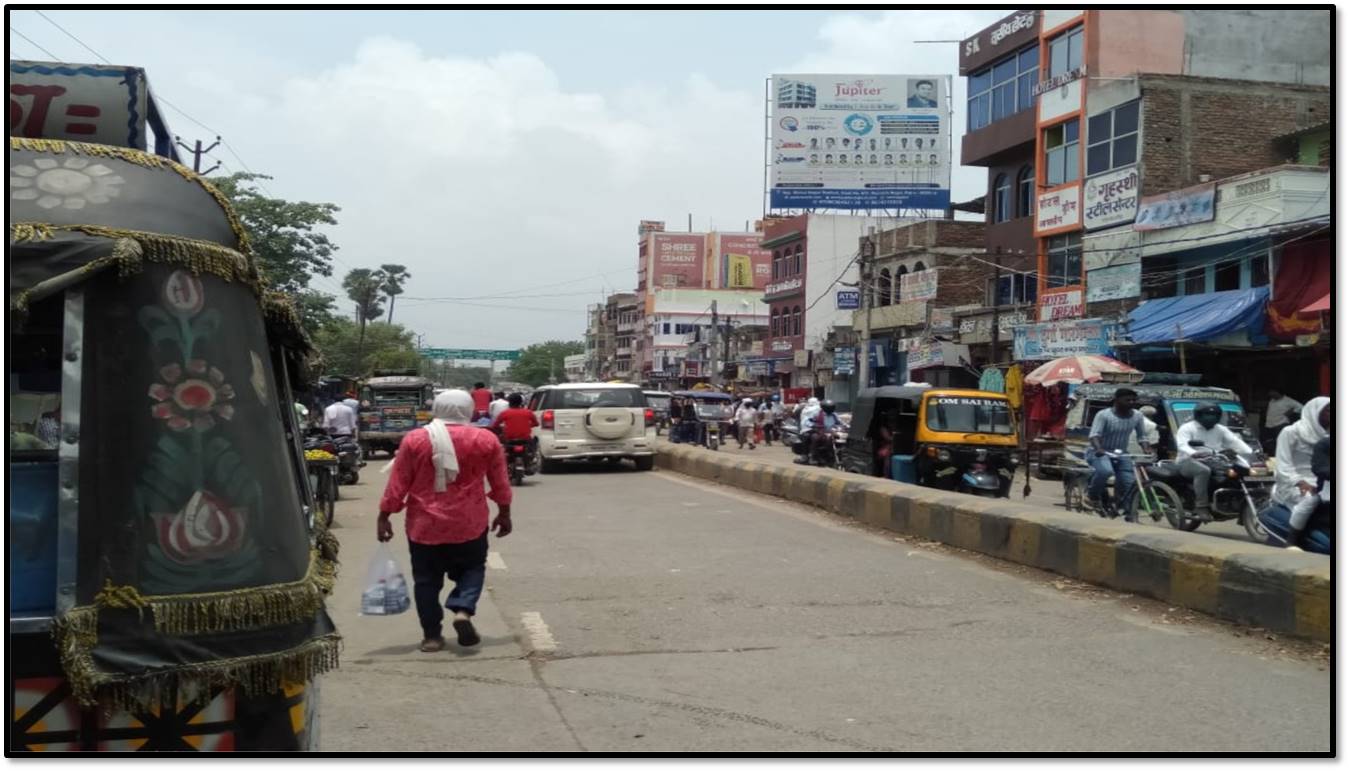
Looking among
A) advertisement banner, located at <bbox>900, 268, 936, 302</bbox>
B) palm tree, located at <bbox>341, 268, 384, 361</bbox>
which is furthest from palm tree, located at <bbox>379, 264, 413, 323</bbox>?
advertisement banner, located at <bbox>900, 268, 936, 302</bbox>

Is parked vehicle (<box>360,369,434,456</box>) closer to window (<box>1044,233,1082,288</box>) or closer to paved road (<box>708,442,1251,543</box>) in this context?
paved road (<box>708,442,1251,543</box>)

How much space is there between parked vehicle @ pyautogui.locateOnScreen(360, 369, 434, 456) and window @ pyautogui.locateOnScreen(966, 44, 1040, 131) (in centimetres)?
1947

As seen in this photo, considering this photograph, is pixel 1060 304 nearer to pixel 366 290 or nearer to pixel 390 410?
pixel 390 410

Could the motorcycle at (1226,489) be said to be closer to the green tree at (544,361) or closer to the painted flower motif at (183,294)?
the painted flower motif at (183,294)

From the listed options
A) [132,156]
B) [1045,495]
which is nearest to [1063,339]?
[1045,495]

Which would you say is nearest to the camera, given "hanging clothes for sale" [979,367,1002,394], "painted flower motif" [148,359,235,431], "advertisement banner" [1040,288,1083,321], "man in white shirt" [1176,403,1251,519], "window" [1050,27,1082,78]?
"painted flower motif" [148,359,235,431]

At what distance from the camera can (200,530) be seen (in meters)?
3.54

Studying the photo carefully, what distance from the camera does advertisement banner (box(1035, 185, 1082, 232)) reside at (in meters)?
32.6

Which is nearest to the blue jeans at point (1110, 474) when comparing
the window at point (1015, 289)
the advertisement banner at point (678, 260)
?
the window at point (1015, 289)

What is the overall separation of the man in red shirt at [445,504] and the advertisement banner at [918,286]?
35.5m

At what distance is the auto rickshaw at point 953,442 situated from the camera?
17.9 metres

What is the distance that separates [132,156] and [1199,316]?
24551 millimetres

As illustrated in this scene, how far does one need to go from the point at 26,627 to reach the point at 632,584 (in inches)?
247

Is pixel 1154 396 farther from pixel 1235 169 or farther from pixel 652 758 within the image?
pixel 652 758
